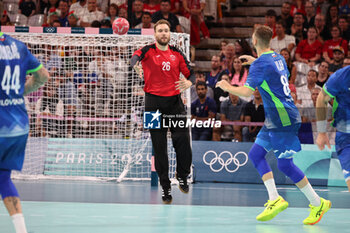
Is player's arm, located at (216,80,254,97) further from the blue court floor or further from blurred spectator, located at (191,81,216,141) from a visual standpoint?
blurred spectator, located at (191,81,216,141)

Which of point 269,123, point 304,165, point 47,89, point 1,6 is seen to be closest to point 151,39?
point 47,89

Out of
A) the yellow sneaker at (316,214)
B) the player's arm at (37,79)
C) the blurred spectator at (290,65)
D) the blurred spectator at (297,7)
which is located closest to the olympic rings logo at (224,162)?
the blurred spectator at (290,65)

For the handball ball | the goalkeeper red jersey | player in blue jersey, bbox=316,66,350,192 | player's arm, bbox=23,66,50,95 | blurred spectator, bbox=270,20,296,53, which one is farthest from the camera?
blurred spectator, bbox=270,20,296,53

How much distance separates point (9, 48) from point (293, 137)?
11.4ft

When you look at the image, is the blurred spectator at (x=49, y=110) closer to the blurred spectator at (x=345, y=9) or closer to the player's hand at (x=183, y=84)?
the player's hand at (x=183, y=84)

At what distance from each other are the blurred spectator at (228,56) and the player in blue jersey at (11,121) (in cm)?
966

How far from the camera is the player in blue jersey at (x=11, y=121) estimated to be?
15.2ft

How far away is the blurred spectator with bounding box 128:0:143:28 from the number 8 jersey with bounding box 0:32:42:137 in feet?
35.3

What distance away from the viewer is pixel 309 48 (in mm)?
14375

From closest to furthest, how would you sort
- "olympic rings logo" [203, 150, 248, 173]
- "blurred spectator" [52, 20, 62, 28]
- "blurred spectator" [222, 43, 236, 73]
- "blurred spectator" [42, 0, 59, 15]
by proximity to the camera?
"olympic rings logo" [203, 150, 248, 173] → "blurred spectator" [222, 43, 236, 73] → "blurred spectator" [52, 20, 62, 28] → "blurred spectator" [42, 0, 59, 15]

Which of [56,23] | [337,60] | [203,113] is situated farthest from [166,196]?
[56,23]

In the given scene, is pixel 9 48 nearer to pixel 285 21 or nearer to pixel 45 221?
pixel 45 221

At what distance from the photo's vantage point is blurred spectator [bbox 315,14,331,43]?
14.8 metres

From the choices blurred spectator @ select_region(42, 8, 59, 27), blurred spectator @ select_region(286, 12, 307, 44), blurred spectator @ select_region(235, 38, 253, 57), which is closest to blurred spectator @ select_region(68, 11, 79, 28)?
blurred spectator @ select_region(42, 8, 59, 27)
